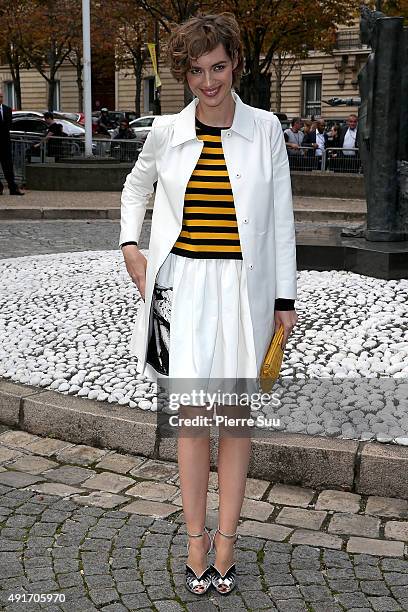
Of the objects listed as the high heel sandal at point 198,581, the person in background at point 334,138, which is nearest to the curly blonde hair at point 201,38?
the high heel sandal at point 198,581

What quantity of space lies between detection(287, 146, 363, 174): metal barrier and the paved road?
6267 mm

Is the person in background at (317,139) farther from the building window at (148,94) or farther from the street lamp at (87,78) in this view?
the building window at (148,94)

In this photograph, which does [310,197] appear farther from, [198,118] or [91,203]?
[198,118]

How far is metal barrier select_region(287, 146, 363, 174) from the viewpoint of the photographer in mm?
19391

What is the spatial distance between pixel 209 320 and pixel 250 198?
44 centimetres

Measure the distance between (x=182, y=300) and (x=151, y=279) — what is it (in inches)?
6.7

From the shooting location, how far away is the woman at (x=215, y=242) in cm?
307

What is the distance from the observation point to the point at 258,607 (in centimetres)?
319

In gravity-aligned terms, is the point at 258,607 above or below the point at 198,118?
below

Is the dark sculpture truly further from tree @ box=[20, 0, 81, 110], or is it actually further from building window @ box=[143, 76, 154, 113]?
building window @ box=[143, 76, 154, 113]

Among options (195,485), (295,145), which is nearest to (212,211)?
(195,485)

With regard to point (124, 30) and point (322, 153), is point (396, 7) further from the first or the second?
point (124, 30)

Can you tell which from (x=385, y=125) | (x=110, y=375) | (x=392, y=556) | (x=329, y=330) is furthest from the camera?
(x=385, y=125)

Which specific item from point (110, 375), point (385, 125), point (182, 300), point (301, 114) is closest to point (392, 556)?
point (182, 300)
